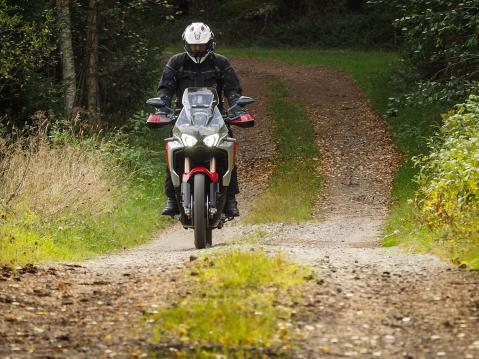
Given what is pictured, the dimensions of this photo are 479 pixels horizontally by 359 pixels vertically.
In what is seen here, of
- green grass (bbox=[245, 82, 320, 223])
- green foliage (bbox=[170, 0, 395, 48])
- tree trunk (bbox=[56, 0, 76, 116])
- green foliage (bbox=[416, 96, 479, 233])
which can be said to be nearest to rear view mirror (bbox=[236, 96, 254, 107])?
green foliage (bbox=[416, 96, 479, 233])

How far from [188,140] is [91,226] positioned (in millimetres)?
2776

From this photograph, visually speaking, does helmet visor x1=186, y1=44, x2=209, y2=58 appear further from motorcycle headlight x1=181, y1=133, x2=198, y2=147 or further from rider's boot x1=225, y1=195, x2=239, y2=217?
rider's boot x1=225, y1=195, x2=239, y2=217

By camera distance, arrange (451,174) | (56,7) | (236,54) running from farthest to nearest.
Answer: (236,54) → (56,7) → (451,174)

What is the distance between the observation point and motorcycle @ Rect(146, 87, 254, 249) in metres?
10.3

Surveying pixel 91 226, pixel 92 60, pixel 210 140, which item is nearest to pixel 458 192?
pixel 210 140

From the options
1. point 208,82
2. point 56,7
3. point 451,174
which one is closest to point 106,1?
point 56,7

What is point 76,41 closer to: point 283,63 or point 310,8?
point 283,63

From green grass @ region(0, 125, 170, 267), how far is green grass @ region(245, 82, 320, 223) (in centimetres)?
190

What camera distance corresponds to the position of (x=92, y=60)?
20891 mm

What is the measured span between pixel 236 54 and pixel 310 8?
5.69 metres

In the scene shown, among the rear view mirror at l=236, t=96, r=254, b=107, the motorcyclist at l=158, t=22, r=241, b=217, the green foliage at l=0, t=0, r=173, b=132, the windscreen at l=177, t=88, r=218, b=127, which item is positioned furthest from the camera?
the green foliage at l=0, t=0, r=173, b=132

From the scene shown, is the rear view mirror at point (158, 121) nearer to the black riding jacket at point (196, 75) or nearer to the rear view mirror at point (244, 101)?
the black riding jacket at point (196, 75)

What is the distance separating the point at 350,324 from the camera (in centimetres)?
621

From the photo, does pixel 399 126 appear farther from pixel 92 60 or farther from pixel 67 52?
pixel 67 52
